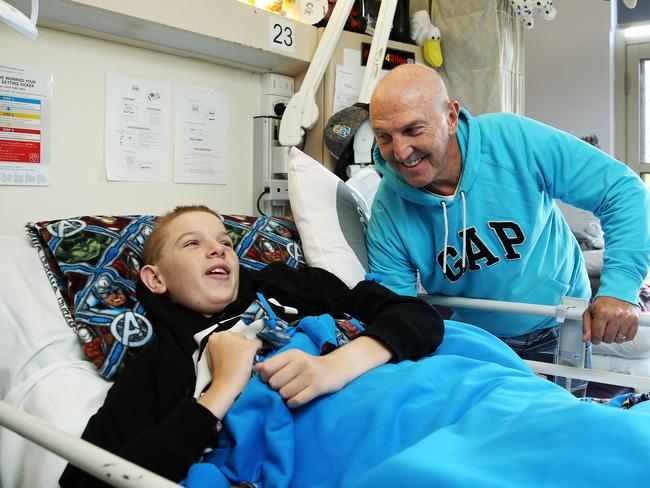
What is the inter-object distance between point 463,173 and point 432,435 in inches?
36.9

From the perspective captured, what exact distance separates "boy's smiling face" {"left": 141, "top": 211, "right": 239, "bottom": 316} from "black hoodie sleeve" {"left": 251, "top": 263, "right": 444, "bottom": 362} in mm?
82

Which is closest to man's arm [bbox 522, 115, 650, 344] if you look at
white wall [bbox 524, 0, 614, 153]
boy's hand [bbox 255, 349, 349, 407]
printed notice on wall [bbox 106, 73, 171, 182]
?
boy's hand [bbox 255, 349, 349, 407]

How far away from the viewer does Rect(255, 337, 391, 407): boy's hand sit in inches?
36.2

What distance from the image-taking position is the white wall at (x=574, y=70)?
3205mm

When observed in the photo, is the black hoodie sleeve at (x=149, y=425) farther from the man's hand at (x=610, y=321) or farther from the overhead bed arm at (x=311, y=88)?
the overhead bed arm at (x=311, y=88)

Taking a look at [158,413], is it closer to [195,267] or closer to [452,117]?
[195,267]

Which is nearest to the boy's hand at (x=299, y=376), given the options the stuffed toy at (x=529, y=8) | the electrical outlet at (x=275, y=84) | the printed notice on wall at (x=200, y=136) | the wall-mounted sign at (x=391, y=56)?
the printed notice on wall at (x=200, y=136)

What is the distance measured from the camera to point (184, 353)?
1135 millimetres

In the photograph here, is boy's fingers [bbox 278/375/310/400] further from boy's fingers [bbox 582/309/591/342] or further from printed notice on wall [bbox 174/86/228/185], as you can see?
printed notice on wall [bbox 174/86/228/185]

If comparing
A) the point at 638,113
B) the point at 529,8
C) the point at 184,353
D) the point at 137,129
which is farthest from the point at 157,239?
the point at 638,113

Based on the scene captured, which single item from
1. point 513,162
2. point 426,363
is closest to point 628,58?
point 513,162

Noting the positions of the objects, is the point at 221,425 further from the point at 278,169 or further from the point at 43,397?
the point at 278,169

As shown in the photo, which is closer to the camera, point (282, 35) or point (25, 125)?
point (25, 125)

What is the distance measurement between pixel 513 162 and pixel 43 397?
120 centimetres
